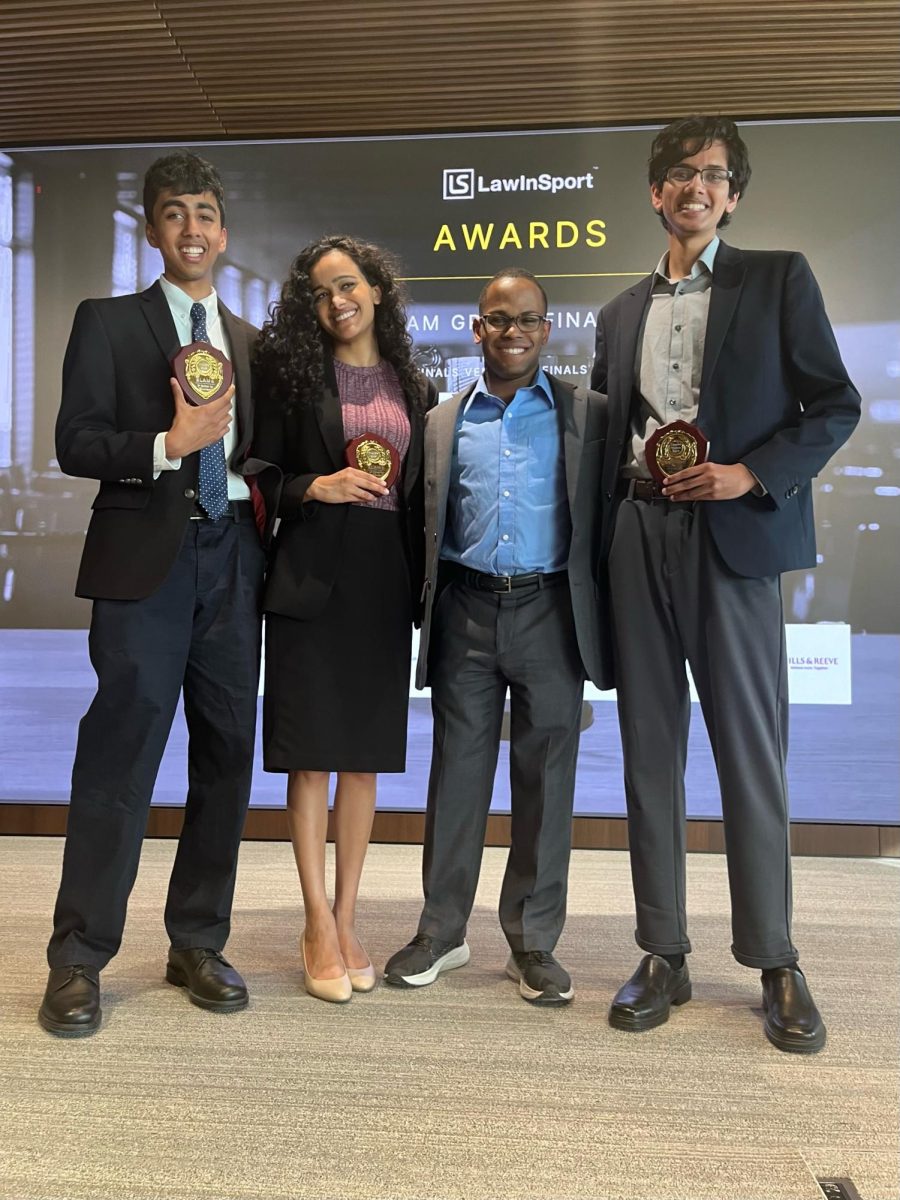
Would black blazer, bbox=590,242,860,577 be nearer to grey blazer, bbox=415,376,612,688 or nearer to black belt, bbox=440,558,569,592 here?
grey blazer, bbox=415,376,612,688

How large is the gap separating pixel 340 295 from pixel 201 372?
0.43 meters

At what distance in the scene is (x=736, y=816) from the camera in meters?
2.52

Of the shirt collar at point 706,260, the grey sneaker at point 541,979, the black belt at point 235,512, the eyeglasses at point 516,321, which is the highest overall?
the shirt collar at point 706,260

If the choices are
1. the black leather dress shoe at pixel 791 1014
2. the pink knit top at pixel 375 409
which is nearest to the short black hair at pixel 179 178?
the pink knit top at pixel 375 409

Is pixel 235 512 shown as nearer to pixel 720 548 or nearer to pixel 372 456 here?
pixel 372 456

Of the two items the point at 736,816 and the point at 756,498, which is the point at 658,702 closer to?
the point at 736,816

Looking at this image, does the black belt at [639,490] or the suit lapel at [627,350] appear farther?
the suit lapel at [627,350]

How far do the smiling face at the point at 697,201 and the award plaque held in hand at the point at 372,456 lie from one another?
35.2 inches

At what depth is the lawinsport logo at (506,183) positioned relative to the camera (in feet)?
14.5

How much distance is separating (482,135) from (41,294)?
1990 mm

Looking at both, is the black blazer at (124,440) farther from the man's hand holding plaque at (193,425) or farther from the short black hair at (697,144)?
the short black hair at (697,144)

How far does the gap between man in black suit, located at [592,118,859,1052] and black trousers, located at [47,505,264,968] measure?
959mm

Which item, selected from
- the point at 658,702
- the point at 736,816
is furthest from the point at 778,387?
the point at 736,816

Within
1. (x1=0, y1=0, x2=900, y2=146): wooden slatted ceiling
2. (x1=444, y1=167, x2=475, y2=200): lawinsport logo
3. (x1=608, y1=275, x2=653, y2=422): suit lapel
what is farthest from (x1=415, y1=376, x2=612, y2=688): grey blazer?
(x1=444, y1=167, x2=475, y2=200): lawinsport logo
